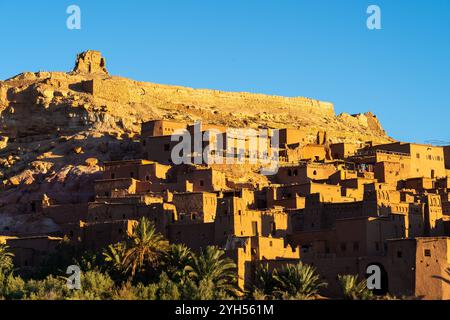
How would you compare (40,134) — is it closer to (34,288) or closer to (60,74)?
(60,74)

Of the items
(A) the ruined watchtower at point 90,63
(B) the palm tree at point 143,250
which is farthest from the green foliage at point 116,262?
(A) the ruined watchtower at point 90,63

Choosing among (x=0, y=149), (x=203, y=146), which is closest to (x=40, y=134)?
(x=0, y=149)

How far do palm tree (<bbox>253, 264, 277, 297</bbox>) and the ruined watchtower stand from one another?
42.8 m

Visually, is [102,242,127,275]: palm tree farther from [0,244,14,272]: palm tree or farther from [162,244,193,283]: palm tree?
[0,244,14,272]: palm tree

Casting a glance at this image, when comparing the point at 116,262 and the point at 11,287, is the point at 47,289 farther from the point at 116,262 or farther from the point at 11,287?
the point at 116,262

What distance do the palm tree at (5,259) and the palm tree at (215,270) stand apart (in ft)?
30.1

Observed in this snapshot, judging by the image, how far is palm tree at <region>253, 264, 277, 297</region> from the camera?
55812 mm

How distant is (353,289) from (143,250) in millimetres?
10084

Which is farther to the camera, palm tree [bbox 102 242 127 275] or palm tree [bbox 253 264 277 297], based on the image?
palm tree [bbox 102 242 127 275]

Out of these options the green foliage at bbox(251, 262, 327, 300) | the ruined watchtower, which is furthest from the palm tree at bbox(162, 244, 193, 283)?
the ruined watchtower

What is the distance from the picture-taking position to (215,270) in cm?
5638

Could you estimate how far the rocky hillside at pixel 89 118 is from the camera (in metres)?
74.6

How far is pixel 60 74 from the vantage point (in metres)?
91.1

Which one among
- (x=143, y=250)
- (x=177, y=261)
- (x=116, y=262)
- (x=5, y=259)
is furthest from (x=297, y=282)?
(x=5, y=259)
